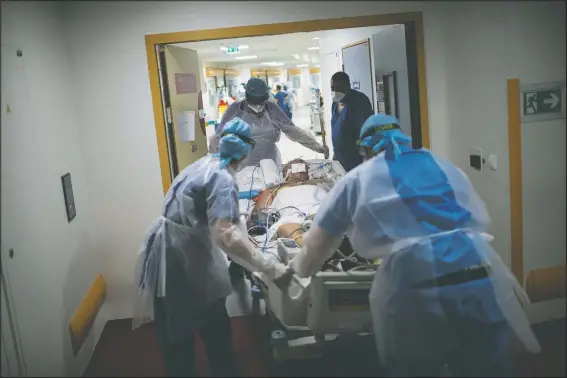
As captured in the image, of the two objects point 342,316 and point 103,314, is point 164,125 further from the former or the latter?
point 342,316

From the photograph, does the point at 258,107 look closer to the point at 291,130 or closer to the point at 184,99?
the point at 291,130

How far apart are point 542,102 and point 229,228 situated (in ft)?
4.15

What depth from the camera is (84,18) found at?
234 cm

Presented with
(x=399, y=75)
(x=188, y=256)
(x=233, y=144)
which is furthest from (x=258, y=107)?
(x=188, y=256)

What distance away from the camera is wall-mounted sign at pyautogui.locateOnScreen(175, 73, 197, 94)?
115 inches

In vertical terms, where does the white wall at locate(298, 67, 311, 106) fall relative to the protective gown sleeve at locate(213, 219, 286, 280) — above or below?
Result: above

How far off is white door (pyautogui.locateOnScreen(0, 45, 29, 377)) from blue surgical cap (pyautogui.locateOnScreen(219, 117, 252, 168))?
680 mm

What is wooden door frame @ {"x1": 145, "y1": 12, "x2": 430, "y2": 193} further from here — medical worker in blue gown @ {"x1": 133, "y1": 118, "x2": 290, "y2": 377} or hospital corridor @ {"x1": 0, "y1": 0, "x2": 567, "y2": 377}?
medical worker in blue gown @ {"x1": 133, "y1": 118, "x2": 290, "y2": 377}

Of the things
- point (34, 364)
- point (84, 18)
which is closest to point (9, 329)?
point (34, 364)

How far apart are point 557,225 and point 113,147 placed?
200cm

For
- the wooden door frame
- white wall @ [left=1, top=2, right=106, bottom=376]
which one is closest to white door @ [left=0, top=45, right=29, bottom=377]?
white wall @ [left=1, top=2, right=106, bottom=376]

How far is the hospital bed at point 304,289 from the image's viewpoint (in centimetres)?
175

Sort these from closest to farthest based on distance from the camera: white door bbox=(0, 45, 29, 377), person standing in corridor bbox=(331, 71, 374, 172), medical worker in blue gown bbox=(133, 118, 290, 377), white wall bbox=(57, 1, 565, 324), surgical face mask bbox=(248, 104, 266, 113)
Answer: white door bbox=(0, 45, 29, 377)
medical worker in blue gown bbox=(133, 118, 290, 377)
white wall bbox=(57, 1, 565, 324)
surgical face mask bbox=(248, 104, 266, 113)
person standing in corridor bbox=(331, 71, 374, 172)

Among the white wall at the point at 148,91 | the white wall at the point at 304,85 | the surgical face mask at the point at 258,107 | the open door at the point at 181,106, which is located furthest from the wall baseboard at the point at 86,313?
the white wall at the point at 304,85
